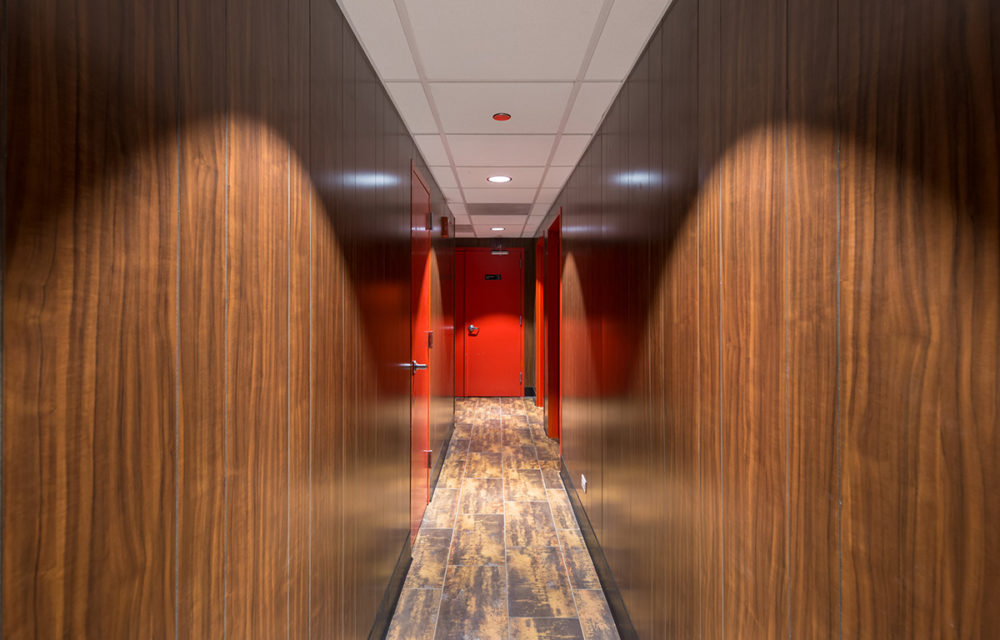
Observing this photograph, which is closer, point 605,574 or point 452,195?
point 605,574

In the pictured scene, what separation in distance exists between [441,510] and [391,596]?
1.13m

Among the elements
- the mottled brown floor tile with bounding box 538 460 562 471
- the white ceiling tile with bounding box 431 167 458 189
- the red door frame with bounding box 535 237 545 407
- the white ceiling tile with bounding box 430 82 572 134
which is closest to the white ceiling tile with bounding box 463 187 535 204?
the white ceiling tile with bounding box 431 167 458 189

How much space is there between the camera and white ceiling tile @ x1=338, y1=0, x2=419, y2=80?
1629 millimetres

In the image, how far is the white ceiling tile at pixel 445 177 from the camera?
3645mm

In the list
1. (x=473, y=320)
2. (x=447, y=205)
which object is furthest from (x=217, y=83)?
(x=473, y=320)

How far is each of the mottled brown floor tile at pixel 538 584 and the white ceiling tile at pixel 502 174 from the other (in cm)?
251

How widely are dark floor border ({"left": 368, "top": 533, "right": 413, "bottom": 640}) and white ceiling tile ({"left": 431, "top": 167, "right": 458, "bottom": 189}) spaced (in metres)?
2.45

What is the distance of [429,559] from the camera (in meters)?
2.78

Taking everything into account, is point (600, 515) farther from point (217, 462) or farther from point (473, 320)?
point (473, 320)

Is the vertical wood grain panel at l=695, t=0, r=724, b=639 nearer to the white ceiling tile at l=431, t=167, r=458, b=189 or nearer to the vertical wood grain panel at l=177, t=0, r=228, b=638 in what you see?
the vertical wood grain panel at l=177, t=0, r=228, b=638

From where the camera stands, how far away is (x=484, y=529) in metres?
3.13

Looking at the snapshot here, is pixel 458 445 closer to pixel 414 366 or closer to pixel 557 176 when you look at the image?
pixel 414 366

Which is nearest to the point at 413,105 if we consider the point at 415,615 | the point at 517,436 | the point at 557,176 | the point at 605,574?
the point at 557,176

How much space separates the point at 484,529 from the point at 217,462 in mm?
2458
